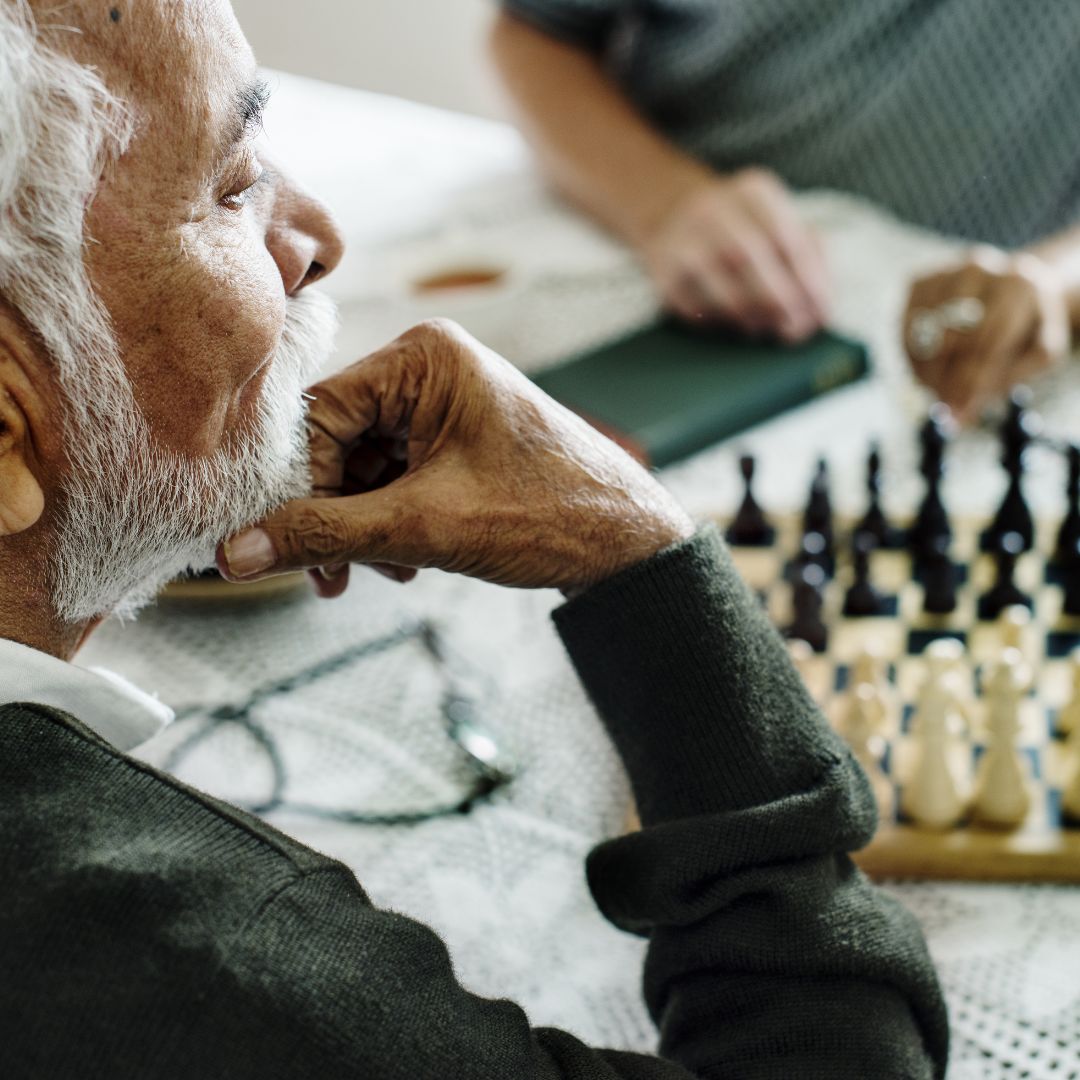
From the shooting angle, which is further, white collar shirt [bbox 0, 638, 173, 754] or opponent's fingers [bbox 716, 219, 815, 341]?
opponent's fingers [bbox 716, 219, 815, 341]

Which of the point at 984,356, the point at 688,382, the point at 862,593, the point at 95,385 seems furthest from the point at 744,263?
the point at 95,385

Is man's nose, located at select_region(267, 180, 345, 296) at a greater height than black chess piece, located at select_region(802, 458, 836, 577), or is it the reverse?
man's nose, located at select_region(267, 180, 345, 296)

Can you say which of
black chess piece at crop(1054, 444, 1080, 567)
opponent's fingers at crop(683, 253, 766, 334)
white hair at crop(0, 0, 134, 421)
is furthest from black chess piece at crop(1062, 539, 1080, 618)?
white hair at crop(0, 0, 134, 421)

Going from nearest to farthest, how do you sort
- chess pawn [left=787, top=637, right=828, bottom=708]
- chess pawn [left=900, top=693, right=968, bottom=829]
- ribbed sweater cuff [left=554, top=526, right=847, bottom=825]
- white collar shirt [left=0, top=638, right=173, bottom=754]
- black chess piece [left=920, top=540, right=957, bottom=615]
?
white collar shirt [left=0, top=638, right=173, bottom=754]
ribbed sweater cuff [left=554, top=526, right=847, bottom=825]
chess pawn [left=900, top=693, right=968, bottom=829]
chess pawn [left=787, top=637, right=828, bottom=708]
black chess piece [left=920, top=540, right=957, bottom=615]

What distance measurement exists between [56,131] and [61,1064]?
428mm

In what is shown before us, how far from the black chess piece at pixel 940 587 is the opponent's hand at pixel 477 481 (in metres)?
0.38

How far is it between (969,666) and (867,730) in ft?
0.53

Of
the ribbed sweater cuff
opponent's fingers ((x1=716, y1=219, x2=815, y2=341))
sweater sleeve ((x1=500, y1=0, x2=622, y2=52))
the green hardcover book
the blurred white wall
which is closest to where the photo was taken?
the ribbed sweater cuff

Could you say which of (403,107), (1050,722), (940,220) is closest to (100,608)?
(1050,722)

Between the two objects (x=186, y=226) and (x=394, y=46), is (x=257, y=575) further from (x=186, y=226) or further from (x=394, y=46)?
(x=394, y=46)

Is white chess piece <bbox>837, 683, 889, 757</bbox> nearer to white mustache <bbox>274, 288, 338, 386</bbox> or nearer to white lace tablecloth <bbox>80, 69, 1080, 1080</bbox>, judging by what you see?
white lace tablecloth <bbox>80, 69, 1080, 1080</bbox>

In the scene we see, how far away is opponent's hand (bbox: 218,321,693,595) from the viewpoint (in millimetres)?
808

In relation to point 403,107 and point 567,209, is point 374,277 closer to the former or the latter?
point 567,209

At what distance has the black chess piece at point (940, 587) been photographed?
1.14 m
